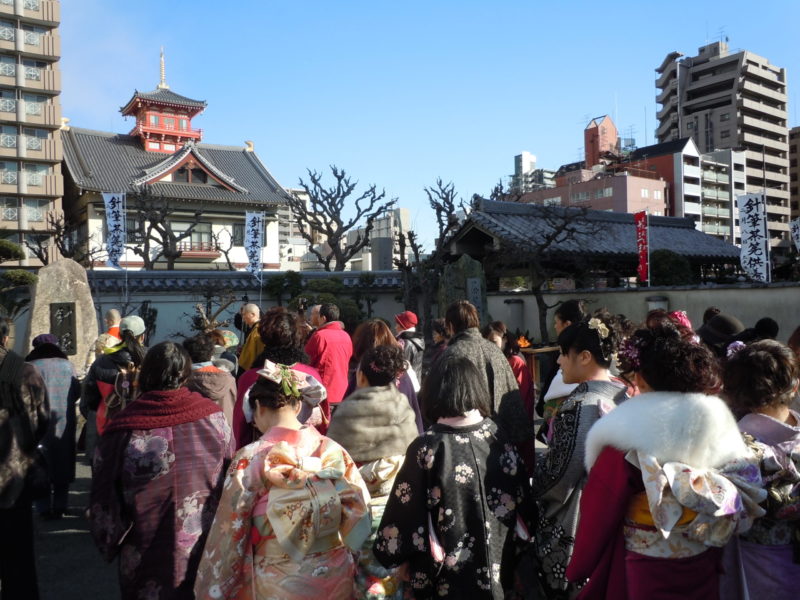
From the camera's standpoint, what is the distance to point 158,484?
294 centimetres

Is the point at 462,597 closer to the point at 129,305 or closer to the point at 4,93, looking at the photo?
the point at 129,305

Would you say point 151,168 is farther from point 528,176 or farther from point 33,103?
point 528,176

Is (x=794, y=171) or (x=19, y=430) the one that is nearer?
(x=19, y=430)

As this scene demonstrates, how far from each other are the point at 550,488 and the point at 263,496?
1.32 m

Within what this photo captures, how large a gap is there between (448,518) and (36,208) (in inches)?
1313

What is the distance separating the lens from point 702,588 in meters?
2.35

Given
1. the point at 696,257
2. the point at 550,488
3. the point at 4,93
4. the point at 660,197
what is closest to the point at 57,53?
the point at 4,93

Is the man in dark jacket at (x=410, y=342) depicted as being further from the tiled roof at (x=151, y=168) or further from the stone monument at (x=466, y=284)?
the tiled roof at (x=151, y=168)

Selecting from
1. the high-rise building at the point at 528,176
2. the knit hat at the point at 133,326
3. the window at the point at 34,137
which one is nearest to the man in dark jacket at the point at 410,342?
the knit hat at the point at 133,326

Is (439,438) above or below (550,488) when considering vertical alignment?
above

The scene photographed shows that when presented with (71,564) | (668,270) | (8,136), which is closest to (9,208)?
(8,136)

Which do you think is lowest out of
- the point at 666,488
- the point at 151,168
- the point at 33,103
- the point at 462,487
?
the point at 462,487

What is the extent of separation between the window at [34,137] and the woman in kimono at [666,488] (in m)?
34.1

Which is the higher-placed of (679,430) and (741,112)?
(741,112)
